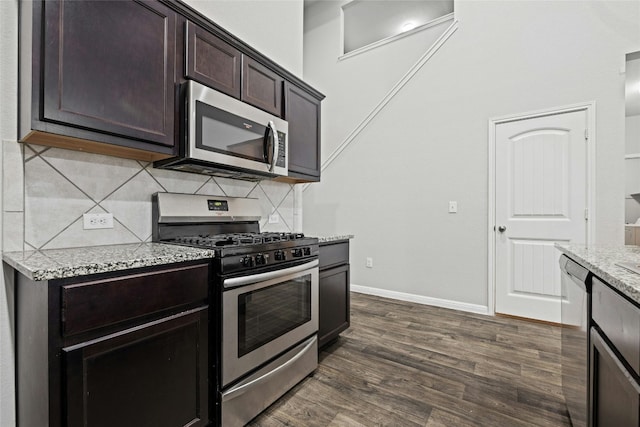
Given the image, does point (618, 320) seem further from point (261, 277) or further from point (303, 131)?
point (303, 131)

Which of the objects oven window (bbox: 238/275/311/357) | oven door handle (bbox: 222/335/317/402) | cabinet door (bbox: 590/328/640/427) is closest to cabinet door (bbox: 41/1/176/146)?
oven window (bbox: 238/275/311/357)

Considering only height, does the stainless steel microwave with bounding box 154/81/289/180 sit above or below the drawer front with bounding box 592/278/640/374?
above

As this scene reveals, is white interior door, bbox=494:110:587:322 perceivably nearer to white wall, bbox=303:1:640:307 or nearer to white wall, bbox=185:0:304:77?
white wall, bbox=303:1:640:307

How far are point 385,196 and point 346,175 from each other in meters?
0.68

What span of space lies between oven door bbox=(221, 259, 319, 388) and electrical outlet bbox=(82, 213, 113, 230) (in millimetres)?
726

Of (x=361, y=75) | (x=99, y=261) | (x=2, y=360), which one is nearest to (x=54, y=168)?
(x=99, y=261)

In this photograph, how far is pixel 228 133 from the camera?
1.88 meters

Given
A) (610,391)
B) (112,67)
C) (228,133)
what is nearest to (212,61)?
(228,133)

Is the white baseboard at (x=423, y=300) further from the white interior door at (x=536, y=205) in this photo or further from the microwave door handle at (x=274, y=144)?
the microwave door handle at (x=274, y=144)

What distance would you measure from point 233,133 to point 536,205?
9.68ft

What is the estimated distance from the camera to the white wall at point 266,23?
7.35ft

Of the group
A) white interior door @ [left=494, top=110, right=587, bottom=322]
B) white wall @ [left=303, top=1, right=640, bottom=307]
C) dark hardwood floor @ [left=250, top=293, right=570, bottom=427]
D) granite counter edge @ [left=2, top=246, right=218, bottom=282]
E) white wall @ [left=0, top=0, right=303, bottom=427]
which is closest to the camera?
granite counter edge @ [left=2, top=246, right=218, bottom=282]

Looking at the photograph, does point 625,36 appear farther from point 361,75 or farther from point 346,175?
point 346,175

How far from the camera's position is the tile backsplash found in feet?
4.32
